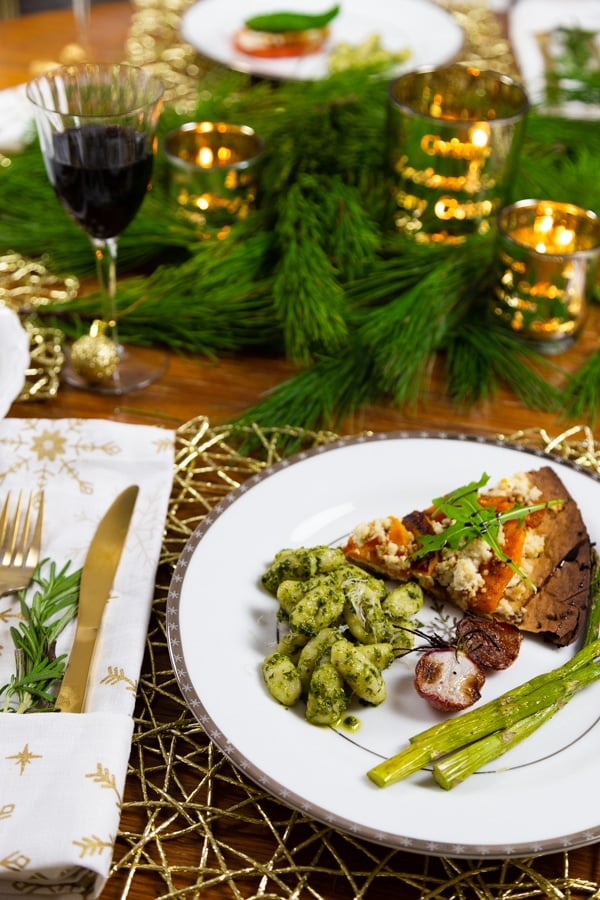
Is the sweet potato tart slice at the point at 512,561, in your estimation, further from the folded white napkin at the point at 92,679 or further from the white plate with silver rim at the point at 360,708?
the folded white napkin at the point at 92,679

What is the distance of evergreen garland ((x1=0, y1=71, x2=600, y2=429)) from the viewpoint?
4.80 ft

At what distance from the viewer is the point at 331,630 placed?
959 millimetres

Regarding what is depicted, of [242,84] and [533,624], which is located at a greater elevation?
[242,84]

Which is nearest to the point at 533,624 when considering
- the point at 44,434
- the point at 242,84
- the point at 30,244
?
the point at 44,434

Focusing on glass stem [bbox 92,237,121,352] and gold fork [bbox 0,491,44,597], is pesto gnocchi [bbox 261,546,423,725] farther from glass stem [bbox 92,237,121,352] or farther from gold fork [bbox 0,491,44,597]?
glass stem [bbox 92,237,121,352]

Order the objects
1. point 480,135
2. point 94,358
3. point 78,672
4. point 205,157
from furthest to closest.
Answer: point 205,157, point 480,135, point 94,358, point 78,672

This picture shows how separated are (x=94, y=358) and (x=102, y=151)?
0.27 metres

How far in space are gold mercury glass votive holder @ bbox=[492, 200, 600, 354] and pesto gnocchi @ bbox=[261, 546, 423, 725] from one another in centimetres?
62

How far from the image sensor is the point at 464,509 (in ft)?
3.61

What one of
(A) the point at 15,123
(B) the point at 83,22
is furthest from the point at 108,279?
(B) the point at 83,22

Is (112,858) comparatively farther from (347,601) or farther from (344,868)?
(347,601)

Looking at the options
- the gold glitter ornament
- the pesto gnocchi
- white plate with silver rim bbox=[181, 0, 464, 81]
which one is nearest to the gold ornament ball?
the gold glitter ornament

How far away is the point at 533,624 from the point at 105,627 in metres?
0.43

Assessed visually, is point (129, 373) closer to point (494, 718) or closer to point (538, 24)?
point (494, 718)
